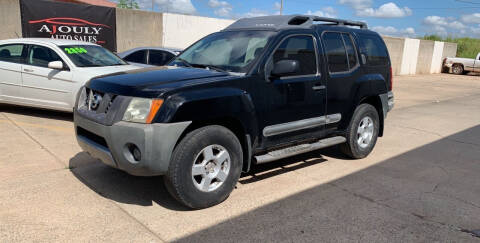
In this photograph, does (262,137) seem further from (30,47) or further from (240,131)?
(30,47)

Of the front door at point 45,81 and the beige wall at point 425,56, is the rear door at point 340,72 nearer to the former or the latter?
the front door at point 45,81

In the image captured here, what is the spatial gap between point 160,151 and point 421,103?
1150cm

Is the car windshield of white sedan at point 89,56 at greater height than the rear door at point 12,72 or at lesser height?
greater

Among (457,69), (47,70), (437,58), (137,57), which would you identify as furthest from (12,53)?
(457,69)

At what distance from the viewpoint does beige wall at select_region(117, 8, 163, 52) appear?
13.3 m

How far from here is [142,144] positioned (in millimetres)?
3383

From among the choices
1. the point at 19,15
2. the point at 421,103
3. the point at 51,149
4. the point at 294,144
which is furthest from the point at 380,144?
the point at 19,15

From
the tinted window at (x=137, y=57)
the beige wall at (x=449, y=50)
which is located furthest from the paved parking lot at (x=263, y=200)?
the beige wall at (x=449, y=50)

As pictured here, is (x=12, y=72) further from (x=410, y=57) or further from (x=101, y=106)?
Answer: (x=410, y=57)

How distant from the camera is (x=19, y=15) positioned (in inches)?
442

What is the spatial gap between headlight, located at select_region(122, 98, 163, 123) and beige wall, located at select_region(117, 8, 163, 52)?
34.7 ft

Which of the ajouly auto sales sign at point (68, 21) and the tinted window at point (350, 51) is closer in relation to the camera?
the tinted window at point (350, 51)

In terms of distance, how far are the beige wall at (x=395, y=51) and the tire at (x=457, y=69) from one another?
715cm

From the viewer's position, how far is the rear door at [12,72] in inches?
301
